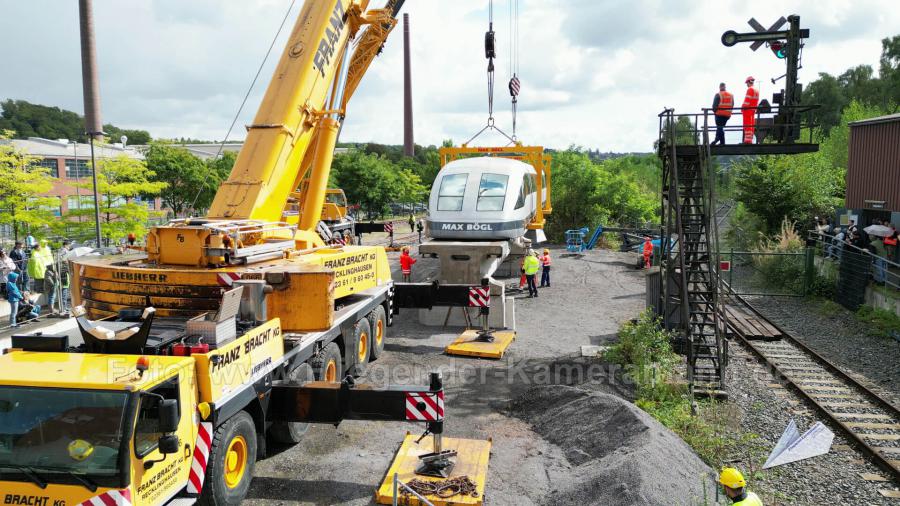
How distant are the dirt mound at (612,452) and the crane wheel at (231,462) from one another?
3.41m

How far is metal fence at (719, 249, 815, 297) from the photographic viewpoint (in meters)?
20.0

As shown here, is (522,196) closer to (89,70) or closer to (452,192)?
(452,192)

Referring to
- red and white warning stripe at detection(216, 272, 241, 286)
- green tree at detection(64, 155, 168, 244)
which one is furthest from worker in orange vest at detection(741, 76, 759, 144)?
green tree at detection(64, 155, 168, 244)

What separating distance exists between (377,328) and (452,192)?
5998 millimetres

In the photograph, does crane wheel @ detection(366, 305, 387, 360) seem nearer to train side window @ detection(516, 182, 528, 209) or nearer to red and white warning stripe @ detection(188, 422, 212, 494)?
red and white warning stripe @ detection(188, 422, 212, 494)

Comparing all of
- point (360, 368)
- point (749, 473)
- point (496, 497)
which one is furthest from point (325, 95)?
point (749, 473)

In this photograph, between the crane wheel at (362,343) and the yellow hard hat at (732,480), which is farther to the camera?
the crane wheel at (362,343)

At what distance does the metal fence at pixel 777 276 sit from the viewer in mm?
20016

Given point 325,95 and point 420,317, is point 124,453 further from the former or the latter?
point 420,317

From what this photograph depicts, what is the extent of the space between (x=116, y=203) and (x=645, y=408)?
78.2 ft

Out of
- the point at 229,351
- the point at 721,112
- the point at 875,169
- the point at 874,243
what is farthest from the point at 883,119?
the point at 229,351

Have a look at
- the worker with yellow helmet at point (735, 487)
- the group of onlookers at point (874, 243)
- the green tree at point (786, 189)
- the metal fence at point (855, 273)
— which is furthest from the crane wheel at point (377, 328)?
the green tree at point (786, 189)

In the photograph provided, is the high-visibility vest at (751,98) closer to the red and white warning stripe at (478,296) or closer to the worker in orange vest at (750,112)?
the worker in orange vest at (750,112)

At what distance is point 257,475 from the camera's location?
7.80m
